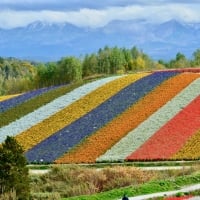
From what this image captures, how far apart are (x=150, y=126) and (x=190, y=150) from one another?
4.96m

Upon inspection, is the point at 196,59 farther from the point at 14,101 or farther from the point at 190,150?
the point at 190,150

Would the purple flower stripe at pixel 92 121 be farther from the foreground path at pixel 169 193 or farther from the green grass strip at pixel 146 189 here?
the foreground path at pixel 169 193

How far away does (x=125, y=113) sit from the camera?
4247 centimetres

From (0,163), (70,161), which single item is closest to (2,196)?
(0,163)

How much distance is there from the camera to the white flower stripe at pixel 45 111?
4262 centimetres

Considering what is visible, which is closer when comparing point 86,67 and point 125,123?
point 125,123

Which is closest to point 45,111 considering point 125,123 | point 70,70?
point 125,123

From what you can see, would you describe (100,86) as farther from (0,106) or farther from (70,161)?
(70,161)

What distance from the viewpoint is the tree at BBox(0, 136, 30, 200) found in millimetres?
22109

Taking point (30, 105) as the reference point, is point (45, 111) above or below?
below

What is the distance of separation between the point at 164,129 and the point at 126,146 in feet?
9.45

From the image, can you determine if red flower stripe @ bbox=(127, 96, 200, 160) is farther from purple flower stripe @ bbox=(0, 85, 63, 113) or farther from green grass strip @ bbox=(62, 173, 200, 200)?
purple flower stripe @ bbox=(0, 85, 63, 113)

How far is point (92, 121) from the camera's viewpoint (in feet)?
138

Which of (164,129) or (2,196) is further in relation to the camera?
(164,129)
